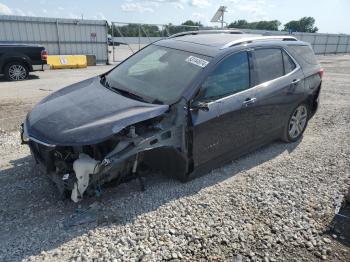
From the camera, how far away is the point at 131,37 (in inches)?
768

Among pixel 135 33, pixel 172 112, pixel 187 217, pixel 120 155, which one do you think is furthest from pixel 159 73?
pixel 135 33

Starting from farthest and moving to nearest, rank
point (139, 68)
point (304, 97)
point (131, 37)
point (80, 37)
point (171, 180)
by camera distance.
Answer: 1. point (131, 37)
2. point (80, 37)
3. point (304, 97)
4. point (139, 68)
5. point (171, 180)

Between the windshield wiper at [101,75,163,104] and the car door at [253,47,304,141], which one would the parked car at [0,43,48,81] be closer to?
the windshield wiper at [101,75,163,104]

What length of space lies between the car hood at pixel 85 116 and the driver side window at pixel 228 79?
0.62 metres

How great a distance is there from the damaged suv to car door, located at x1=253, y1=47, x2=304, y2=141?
0.6 inches

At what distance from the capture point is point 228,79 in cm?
414

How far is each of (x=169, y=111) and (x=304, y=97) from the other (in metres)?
2.90

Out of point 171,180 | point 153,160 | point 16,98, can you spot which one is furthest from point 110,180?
point 16,98

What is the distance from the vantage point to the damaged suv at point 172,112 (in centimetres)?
329

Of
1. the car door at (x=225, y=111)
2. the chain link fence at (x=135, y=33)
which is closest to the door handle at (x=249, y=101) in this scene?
the car door at (x=225, y=111)

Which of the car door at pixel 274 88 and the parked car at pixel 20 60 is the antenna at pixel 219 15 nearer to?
the parked car at pixel 20 60

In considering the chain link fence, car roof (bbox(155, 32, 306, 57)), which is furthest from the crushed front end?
the chain link fence

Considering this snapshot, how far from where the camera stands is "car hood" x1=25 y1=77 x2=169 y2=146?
3137mm

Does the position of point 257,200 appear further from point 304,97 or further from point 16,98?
point 16,98
